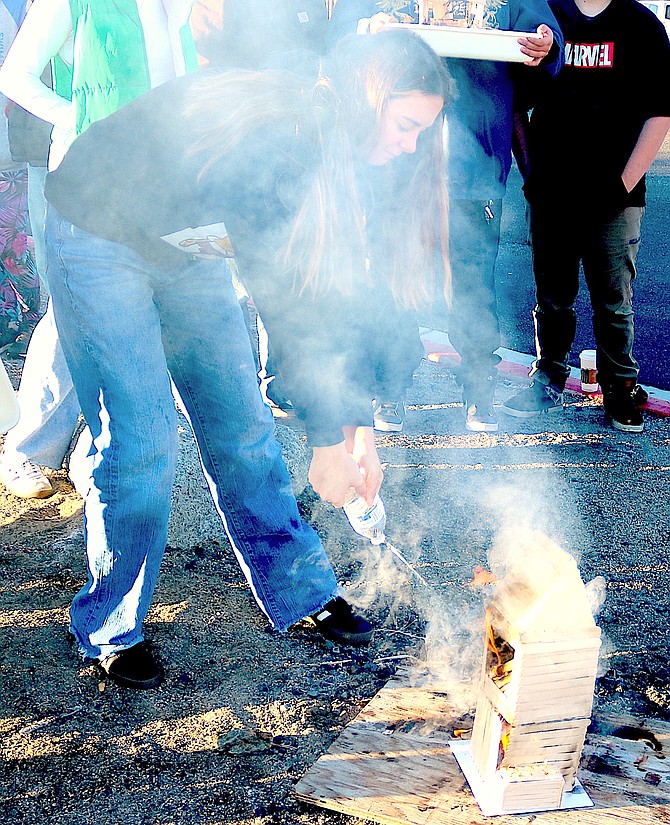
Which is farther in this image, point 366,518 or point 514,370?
point 514,370

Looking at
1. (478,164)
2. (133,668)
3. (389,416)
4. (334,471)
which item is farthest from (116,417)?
(478,164)

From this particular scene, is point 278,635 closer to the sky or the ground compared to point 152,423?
closer to the ground

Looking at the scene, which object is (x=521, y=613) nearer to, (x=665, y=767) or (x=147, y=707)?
(x=665, y=767)

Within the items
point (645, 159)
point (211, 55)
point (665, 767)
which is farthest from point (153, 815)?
point (645, 159)

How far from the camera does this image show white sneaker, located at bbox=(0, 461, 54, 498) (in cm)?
339

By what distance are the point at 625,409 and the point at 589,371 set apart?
1.46ft

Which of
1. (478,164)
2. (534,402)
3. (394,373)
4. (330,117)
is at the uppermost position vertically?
(330,117)

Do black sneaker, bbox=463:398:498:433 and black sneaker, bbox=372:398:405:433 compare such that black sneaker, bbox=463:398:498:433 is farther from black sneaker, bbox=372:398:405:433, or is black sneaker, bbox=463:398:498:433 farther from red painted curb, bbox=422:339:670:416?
red painted curb, bbox=422:339:670:416

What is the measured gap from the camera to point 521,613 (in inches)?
74.0

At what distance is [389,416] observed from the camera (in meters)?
4.14

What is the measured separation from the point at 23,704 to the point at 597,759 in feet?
4.72

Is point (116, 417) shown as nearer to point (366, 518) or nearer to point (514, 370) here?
point (366, 518)

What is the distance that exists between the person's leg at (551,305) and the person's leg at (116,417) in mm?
2411

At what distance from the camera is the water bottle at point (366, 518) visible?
10.1 feet
